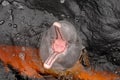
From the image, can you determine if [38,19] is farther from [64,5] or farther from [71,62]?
[71,62]

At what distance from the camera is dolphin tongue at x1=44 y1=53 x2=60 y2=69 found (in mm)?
4176

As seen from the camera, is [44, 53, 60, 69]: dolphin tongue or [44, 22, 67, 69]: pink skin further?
[44, 22, 67, 69]: pink skin

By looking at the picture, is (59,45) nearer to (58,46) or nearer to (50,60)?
(58,46)

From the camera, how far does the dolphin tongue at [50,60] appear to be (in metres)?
4.18

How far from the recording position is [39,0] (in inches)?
239

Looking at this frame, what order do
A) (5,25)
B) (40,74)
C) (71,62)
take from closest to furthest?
(71,62) → (40,74) → (5,25)

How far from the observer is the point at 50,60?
4.23m

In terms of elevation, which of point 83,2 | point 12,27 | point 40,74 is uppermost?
point 83,2

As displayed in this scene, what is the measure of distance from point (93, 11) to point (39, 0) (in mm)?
990

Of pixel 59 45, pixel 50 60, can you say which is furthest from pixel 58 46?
pixel 50 60

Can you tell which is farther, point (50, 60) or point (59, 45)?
point (59, 45)

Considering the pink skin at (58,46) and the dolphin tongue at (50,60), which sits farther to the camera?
the pink skin at (58,46)

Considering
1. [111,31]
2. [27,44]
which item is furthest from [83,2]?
[27,44]

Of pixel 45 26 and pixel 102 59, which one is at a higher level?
pixel 45 26
